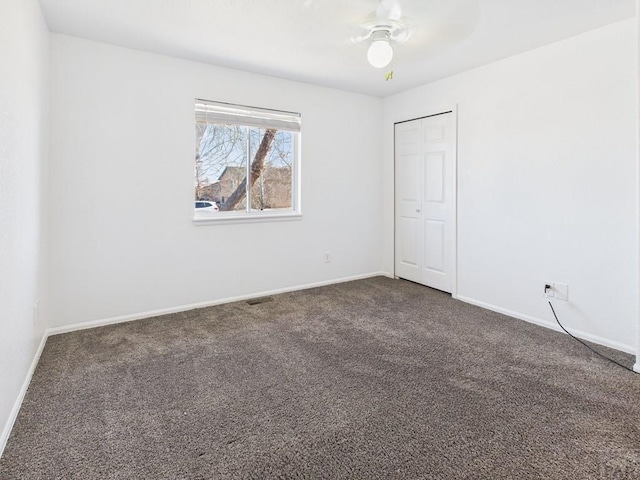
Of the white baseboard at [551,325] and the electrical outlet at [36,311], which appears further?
the white baseboard at [551,325]

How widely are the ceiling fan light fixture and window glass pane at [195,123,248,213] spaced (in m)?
1.65

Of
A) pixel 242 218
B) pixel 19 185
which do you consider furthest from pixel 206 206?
pixel 19 185

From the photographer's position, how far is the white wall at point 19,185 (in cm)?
170

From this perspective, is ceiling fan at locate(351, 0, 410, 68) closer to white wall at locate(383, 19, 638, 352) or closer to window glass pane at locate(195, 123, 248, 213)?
white wall at locate(383, 19, 638, 352)

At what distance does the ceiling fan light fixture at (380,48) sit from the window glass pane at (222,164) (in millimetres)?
1648

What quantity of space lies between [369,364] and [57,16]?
323cm

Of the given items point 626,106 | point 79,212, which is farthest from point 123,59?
point 626,106

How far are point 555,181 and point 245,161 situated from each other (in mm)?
2883

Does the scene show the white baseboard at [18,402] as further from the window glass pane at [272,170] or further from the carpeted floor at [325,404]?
the window glass pane at [272,170]

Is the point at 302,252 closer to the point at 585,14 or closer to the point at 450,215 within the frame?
the point at 450,215

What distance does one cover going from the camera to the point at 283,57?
11.1 ft

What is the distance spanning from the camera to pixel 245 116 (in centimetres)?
384

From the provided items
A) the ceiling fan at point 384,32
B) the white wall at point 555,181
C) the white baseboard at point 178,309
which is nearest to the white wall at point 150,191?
the white baseboard at point 178,309

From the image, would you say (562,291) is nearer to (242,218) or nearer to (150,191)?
(242,218)
